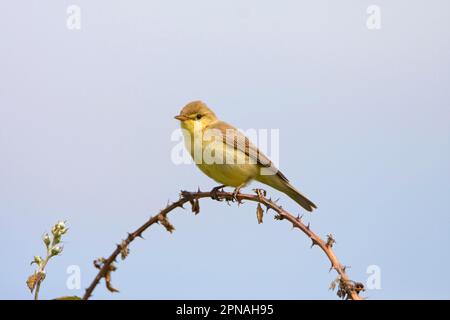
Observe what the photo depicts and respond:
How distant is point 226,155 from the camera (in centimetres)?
621

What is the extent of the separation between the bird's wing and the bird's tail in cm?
4

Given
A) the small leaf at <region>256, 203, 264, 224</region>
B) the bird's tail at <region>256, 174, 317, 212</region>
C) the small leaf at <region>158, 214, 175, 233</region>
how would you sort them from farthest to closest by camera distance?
the bird's tail at <region>256, 174, 317, 212</region>
the small leaf at <region>256, 203, 264, 224</region>
the small leaf at <region>158, 214, 175, 233</region>

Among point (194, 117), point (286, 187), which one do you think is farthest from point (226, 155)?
point (286, 187)

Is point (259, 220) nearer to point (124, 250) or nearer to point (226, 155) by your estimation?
point (124, 250)

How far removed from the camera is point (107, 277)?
2857 mm

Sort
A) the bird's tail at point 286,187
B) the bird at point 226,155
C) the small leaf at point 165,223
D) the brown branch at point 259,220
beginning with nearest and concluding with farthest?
the brown branch at point 259,220 < the small leaf at point 165,223 < the bird at point 226,155 < the bird's tail at point 286,187

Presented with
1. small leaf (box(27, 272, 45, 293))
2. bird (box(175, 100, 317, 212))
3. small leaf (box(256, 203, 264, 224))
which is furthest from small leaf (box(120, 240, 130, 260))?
bird (box(175, 100, 317, 212))

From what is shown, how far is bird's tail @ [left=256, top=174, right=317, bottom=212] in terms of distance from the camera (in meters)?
6.52

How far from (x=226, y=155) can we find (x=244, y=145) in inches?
12.5

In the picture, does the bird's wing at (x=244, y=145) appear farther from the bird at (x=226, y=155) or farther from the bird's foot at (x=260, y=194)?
the bird's foot at (x=260, y=194)

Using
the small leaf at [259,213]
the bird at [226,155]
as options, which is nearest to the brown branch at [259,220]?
the small leaf at [259,213]

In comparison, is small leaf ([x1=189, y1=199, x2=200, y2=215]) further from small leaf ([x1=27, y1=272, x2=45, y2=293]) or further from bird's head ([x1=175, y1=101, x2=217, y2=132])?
bird's head ([x1=175, y1=101, x2=217, y2=132])

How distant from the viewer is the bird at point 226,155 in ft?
20.0

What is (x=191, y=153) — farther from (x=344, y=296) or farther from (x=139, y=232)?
(x=344, y=296)
